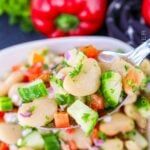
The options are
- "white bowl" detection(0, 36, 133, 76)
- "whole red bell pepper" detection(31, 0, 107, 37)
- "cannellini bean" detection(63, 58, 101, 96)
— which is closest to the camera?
"cannellini bean" detection(63, 58, 101, 96)

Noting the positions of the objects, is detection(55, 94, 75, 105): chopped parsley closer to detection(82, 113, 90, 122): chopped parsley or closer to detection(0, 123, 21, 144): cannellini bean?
detection(82, 113, 90, 122): chopped parsley

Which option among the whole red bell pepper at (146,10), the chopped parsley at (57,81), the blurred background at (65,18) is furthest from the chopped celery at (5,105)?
the whole red bell pepper at (146,10)

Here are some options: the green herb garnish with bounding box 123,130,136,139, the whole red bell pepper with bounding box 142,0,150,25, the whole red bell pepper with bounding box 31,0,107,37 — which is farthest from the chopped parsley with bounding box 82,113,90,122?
the whole red bell pepper with bounding box 31,0,107,37

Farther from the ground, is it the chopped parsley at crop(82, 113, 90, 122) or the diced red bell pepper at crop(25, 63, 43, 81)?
the chopped parsley at crop(82, 113, 90, 122)

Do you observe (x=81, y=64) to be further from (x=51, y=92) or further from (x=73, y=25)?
(x=73, y=25)

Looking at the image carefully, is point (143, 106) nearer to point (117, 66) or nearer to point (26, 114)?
point (117, 66)

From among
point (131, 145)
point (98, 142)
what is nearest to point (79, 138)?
point (98, 142)
